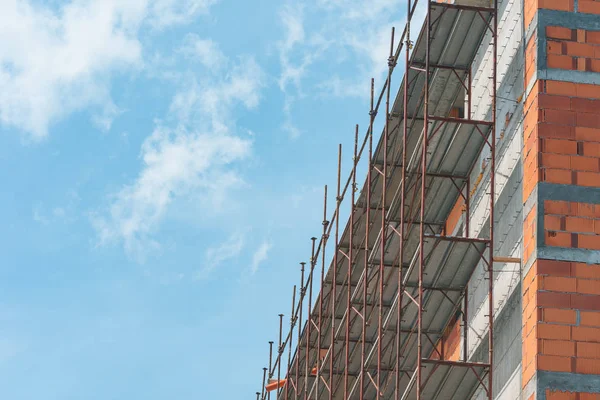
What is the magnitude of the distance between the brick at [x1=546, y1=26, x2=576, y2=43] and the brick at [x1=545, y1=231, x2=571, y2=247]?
3.20 metres

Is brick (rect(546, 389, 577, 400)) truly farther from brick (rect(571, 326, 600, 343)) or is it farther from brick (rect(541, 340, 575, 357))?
brick (rect(571, 326, 600, 343))

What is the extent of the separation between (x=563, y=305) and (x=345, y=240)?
11.8m

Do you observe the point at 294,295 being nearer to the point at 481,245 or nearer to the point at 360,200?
the point at 360,200

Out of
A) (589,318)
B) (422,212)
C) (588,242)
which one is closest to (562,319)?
(589,318)

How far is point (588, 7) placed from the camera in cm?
2042

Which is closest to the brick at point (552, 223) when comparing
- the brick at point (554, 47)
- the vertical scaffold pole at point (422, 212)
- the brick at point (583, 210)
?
the brick at point (583, 210)

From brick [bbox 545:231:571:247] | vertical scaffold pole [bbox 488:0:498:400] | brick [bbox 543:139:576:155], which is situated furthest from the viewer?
vertical scaffold pole [bbox 488:0:498:400]

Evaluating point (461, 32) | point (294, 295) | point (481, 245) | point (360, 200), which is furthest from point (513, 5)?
point (294, 295)

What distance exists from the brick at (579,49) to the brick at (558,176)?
6.46 ft

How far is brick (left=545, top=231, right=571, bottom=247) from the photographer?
19.2 m

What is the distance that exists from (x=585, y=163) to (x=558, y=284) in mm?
1988

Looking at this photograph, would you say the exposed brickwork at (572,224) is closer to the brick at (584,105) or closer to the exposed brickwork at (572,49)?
the brick at (584,105)

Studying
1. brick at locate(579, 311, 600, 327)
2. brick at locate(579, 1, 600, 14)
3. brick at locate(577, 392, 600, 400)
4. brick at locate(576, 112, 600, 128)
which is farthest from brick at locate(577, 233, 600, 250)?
brick at locate(579, 1, 600, 14)

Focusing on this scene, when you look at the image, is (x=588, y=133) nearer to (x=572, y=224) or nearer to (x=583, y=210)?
(x=583, y=210)
